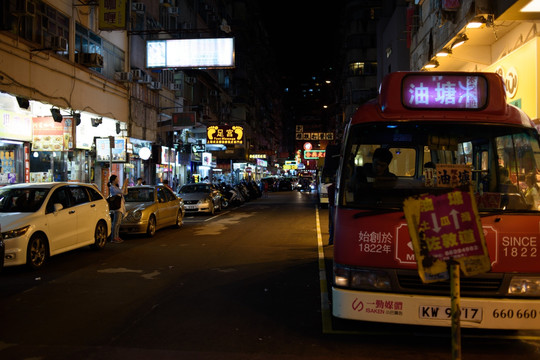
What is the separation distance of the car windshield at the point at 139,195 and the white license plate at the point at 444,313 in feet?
40.5

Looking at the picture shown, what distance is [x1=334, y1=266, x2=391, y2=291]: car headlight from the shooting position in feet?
16.6

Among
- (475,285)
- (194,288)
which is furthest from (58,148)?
(475,285)

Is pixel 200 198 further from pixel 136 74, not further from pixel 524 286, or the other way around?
pixel 524 286

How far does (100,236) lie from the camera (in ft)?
40.7

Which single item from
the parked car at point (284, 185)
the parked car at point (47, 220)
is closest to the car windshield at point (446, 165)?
the parked car at point (47, 220)

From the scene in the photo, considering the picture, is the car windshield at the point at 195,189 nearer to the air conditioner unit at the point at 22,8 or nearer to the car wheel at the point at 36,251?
the air conditioner unit at the point at 22,8

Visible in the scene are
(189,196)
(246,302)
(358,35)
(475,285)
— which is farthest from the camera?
(358,35)

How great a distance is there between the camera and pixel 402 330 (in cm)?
602

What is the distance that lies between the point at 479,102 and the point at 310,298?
375 cm

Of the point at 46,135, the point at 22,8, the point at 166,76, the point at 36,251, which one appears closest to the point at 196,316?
the point at 36,251

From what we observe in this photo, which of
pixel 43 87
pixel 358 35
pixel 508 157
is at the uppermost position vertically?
pixel 358 35

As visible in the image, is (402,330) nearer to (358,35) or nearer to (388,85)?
(388,85)

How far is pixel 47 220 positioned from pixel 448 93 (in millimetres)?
8031

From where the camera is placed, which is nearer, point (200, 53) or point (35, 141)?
point (35, 141)
